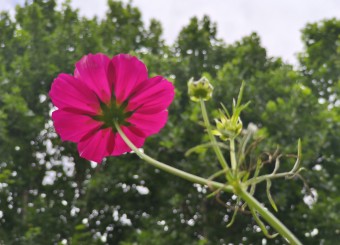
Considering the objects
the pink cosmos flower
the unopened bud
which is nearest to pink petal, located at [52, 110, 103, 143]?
the pink cosmos flower

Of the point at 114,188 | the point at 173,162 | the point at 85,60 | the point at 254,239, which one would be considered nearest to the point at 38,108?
the point at 114,188

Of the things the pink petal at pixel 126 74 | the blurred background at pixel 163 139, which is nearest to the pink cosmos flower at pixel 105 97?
the pink petal at pixel 126 74

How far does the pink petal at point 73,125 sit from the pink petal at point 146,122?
37 mm

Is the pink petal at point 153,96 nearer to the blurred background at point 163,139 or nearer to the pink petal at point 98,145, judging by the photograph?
the pink petal at point 98,145

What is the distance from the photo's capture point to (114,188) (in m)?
5.88

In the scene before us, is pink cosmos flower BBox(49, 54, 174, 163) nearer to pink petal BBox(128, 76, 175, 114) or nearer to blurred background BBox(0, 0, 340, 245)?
pink petal BBox(128, 76, 175, 114)

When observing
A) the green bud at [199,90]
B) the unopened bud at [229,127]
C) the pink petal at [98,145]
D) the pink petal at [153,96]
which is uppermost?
the pink petal at [153,96]

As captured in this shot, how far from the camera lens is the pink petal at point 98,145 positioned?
0.50 m

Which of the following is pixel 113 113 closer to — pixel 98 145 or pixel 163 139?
pixel 98 145

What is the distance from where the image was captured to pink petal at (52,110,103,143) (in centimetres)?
49

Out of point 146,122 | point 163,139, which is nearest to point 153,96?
point 146,122

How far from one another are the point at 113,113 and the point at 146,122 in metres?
0.05

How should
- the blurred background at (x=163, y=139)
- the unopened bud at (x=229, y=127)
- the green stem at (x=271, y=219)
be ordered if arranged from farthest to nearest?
the blurred background at (x=163, y=139)
the unopened bud at (x=229, y=127)
the green stem at (x=271, y=219)

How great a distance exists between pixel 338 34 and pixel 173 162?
9.59ft
